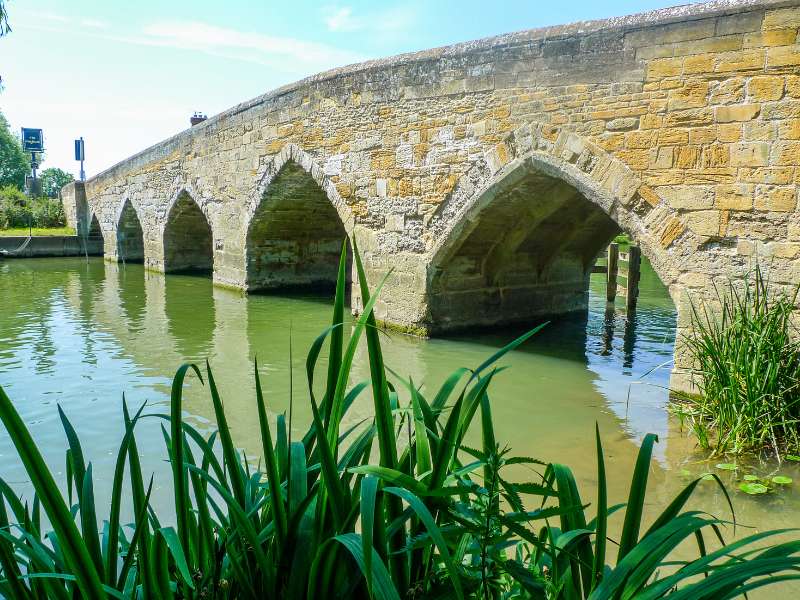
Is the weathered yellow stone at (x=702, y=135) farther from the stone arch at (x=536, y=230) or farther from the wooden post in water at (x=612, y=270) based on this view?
the wooden post in water at (x=612, y=270)

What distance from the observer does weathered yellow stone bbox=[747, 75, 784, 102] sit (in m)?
4.84

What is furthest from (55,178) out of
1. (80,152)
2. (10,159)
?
(80,152)

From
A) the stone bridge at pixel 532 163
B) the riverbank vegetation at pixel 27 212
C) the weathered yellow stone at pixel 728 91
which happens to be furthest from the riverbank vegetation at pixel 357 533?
the riverbank vegetation at pixel 27 212

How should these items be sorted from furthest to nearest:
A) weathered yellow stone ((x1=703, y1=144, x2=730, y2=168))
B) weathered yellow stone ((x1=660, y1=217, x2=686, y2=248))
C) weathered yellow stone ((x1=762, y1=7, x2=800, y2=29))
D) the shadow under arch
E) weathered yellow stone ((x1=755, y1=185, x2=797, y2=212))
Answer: the shadow under arch, weathered yellow stone ((x1=660, y1=217, x2=686, y2=248)), weathered yellow stone ((x1=703, y1=144, x2=730, y2=168)), weathered yellow stone ((x1=755, y1=185, x2=797, y2=212)), weathered yellow stone ((x1=762, y1=7, x2=800, y2=29))

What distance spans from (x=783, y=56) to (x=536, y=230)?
141 inches

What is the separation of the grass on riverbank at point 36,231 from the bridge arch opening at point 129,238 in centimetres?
388

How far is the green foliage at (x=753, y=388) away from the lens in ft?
13.5

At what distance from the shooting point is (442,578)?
1.51 meters

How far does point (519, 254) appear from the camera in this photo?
8430 millimetres

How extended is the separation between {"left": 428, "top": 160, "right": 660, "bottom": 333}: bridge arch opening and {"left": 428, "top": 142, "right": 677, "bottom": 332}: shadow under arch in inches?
0.5

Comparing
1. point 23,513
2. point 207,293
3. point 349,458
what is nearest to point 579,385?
point 349,458

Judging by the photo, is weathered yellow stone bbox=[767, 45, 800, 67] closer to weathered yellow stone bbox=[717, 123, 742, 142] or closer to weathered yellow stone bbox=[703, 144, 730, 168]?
weathered yellow stone bbox=[717, 123, 742, 142]

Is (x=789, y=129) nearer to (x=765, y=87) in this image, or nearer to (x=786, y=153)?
(x=786, y=153)

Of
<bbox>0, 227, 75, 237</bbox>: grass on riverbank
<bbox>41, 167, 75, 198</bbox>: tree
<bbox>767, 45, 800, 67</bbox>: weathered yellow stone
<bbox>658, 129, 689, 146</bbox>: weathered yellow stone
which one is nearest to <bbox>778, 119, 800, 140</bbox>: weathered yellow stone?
<bbox>767, 45, 800, 67</bbox>: weathered yellow stone
